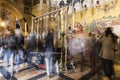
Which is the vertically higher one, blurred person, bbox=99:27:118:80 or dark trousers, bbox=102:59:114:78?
blurred person, bbox=99:27:118:80

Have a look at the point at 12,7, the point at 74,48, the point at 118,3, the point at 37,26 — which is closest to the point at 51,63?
the point at 37,26

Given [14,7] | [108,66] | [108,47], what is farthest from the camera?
[14,7]

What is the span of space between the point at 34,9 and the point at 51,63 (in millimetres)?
7566

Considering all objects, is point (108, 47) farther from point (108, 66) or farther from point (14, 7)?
point (14, 7)

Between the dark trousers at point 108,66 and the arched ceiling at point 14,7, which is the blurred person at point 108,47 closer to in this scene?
the dark trousers at point 108,66

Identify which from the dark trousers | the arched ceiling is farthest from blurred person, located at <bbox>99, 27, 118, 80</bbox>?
the arched ceiling

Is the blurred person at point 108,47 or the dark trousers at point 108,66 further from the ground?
the blurred person at point 108,47

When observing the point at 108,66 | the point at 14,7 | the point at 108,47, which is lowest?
the point at 108,66

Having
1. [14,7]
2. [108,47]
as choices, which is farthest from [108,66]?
[14,7]

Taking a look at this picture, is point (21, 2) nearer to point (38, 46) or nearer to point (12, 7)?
point (12, 7)

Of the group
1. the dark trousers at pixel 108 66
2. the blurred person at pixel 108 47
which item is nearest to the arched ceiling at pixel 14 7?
the blurred person at pixel 108 47

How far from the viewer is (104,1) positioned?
7.55 meters

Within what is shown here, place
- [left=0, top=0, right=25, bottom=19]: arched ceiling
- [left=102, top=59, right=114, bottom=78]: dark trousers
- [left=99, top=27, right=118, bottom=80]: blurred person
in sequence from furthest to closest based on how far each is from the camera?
[left=0, top=0, right=25, bottom=19]: arched ceiling < [left=102, top=59, right=114, bottom=78]: dark trousers < [left=99, top=27, right=118, bottom=80]: blurred person

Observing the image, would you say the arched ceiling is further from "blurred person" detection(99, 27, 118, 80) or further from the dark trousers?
the dark trousers
